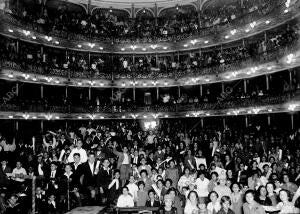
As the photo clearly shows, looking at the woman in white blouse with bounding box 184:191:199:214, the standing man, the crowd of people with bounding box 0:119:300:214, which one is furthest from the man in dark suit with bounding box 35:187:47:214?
the woman in white blouse with bounding box 184:191:199:214

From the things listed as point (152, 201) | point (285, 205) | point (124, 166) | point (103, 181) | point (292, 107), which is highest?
point (292, 107)

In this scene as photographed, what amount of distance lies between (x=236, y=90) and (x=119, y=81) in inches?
444

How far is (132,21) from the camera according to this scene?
111 ft

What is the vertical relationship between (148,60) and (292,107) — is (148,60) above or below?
above

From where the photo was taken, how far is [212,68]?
92.9 feet

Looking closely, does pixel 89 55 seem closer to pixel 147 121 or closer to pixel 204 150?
pixel 147 121

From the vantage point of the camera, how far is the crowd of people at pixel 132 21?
89.8 feet

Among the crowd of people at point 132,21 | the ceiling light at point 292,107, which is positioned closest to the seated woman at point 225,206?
the ceiling light at point 292,107

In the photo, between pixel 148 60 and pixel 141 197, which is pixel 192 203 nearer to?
pixel 141 197

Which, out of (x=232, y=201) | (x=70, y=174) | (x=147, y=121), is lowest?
(x=232, y=201)

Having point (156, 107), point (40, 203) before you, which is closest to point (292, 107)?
point (156, 107)

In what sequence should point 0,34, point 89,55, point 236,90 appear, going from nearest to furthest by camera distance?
point 0,34, point 236,90, point 89,55

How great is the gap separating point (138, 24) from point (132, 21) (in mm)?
781

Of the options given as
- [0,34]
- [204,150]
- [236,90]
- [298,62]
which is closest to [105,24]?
[0,34]
